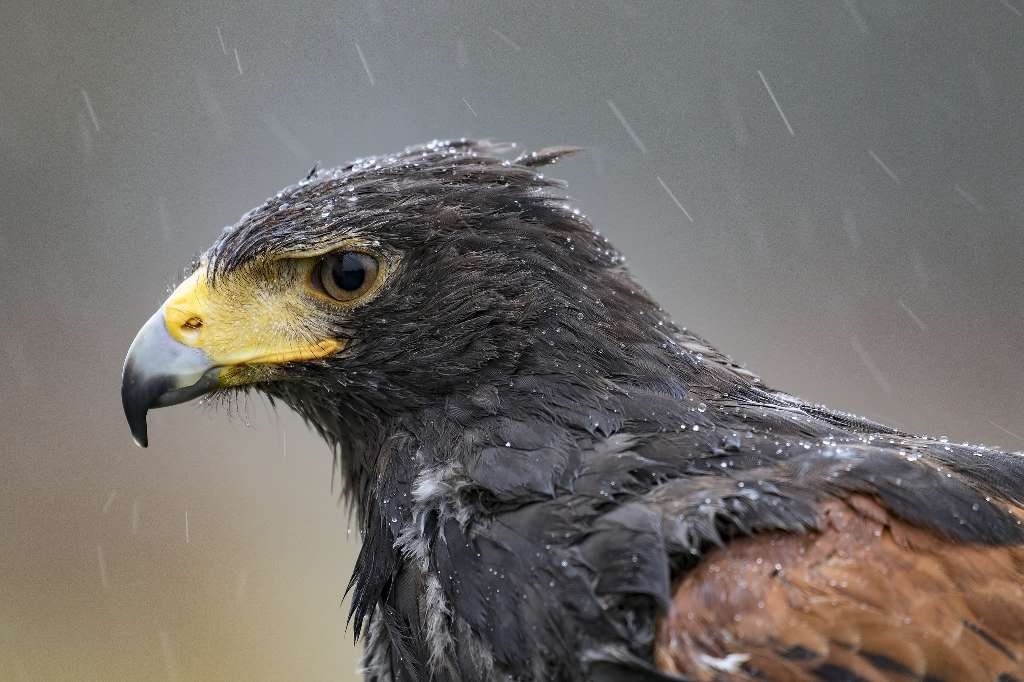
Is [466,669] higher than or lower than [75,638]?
higher

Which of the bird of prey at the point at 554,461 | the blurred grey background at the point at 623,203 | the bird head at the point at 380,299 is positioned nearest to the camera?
the bird of prey at the point at 554,461

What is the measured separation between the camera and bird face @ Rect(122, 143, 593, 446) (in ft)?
10.9

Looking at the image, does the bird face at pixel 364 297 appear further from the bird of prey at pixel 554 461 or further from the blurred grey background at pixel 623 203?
the blurred grey background at pixel 623 203

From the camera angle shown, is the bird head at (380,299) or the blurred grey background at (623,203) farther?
the blurred grey background at (623,203)

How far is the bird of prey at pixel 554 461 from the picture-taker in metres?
2.52

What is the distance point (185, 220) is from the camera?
1202 centimetres

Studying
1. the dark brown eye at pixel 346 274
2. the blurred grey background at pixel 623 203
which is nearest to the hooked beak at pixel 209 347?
the dark brown eye at pixel 346 274

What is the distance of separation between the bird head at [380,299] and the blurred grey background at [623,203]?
7.38 m

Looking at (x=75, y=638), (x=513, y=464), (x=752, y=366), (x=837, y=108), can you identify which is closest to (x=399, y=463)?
(x=513, y=464)

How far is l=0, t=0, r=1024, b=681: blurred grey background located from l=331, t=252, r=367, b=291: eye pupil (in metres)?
7.47

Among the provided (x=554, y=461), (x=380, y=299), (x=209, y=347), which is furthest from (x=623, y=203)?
(x=554, y=461)

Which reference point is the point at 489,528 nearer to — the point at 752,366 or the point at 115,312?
the point at 752,366

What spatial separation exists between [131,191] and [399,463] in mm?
10510

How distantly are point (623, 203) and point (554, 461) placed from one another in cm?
850
